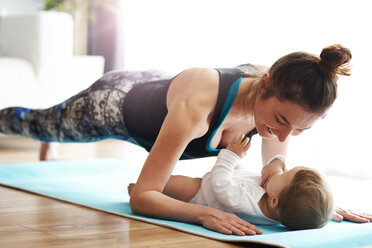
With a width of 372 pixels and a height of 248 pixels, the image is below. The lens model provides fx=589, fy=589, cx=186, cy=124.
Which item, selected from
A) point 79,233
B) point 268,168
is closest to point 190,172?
point 268,168

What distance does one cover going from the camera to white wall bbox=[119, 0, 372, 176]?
295 cm

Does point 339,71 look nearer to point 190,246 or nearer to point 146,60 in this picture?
point 190,246

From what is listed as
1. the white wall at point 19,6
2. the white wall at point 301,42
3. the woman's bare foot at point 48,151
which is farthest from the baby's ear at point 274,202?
the white wall at point 19,6

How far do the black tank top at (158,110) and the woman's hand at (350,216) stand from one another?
1.34ft

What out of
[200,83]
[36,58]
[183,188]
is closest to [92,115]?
[183,188]

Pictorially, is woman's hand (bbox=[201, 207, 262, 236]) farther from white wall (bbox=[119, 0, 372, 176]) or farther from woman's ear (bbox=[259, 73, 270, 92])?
white wall (bbox=[119, 0, 372, 176])

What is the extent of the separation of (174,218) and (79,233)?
0.29m

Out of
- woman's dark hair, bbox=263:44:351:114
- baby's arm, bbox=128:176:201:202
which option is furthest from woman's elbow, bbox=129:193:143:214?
woman's dark hair, bbox=263:44:351:114

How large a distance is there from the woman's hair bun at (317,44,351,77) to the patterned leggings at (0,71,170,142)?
0.97 m

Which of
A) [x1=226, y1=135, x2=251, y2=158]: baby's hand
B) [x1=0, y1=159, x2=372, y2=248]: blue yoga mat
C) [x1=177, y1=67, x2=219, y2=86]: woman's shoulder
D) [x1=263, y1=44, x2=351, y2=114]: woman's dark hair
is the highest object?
[x1=263, y1=44, x2=351, y2=114]: woman's dark hair

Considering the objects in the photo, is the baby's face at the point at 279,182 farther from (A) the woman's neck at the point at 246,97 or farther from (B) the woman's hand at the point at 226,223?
(A) the woman's neck at the point at 246,97

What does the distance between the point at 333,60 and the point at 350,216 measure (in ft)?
1.90

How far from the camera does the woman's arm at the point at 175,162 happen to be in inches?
66.5

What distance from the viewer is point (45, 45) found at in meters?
4.05
